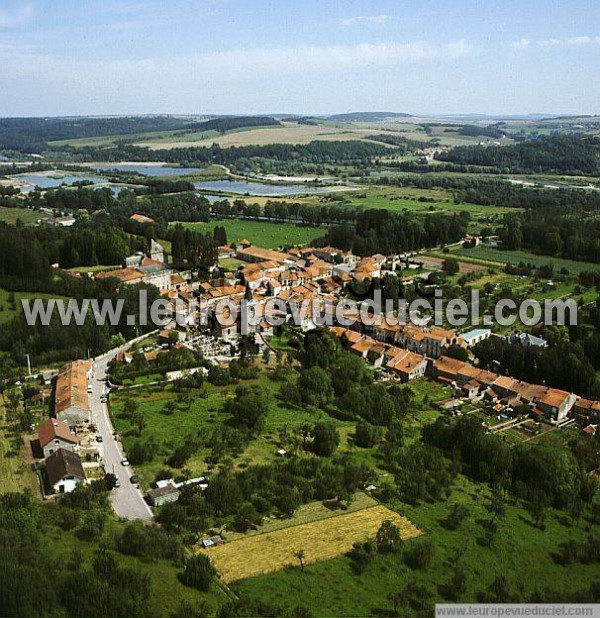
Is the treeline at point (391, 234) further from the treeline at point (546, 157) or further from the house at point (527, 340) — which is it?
the treeline at point (546, 157)

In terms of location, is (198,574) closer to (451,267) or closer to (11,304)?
(11,304)

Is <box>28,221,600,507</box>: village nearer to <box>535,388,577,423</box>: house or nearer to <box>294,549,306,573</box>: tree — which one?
<box>535,388,577,423</box>: house

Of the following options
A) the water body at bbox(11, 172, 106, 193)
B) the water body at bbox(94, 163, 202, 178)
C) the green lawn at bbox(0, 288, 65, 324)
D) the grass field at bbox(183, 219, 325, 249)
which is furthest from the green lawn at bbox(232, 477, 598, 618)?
the water body at bbox(94, 163, 202, 178)

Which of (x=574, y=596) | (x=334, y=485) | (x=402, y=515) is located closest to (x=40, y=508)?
(x=334, y=485)

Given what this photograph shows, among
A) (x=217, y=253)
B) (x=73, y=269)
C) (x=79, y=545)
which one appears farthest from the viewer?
(x=217, y=253)

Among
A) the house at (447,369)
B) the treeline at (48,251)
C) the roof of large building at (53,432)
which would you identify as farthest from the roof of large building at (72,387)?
the house at (447,369)

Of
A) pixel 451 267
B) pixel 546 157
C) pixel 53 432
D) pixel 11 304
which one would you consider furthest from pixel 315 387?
pixel 546 157

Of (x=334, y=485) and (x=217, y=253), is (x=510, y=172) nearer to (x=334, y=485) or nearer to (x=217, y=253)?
(x=217, y=253)
